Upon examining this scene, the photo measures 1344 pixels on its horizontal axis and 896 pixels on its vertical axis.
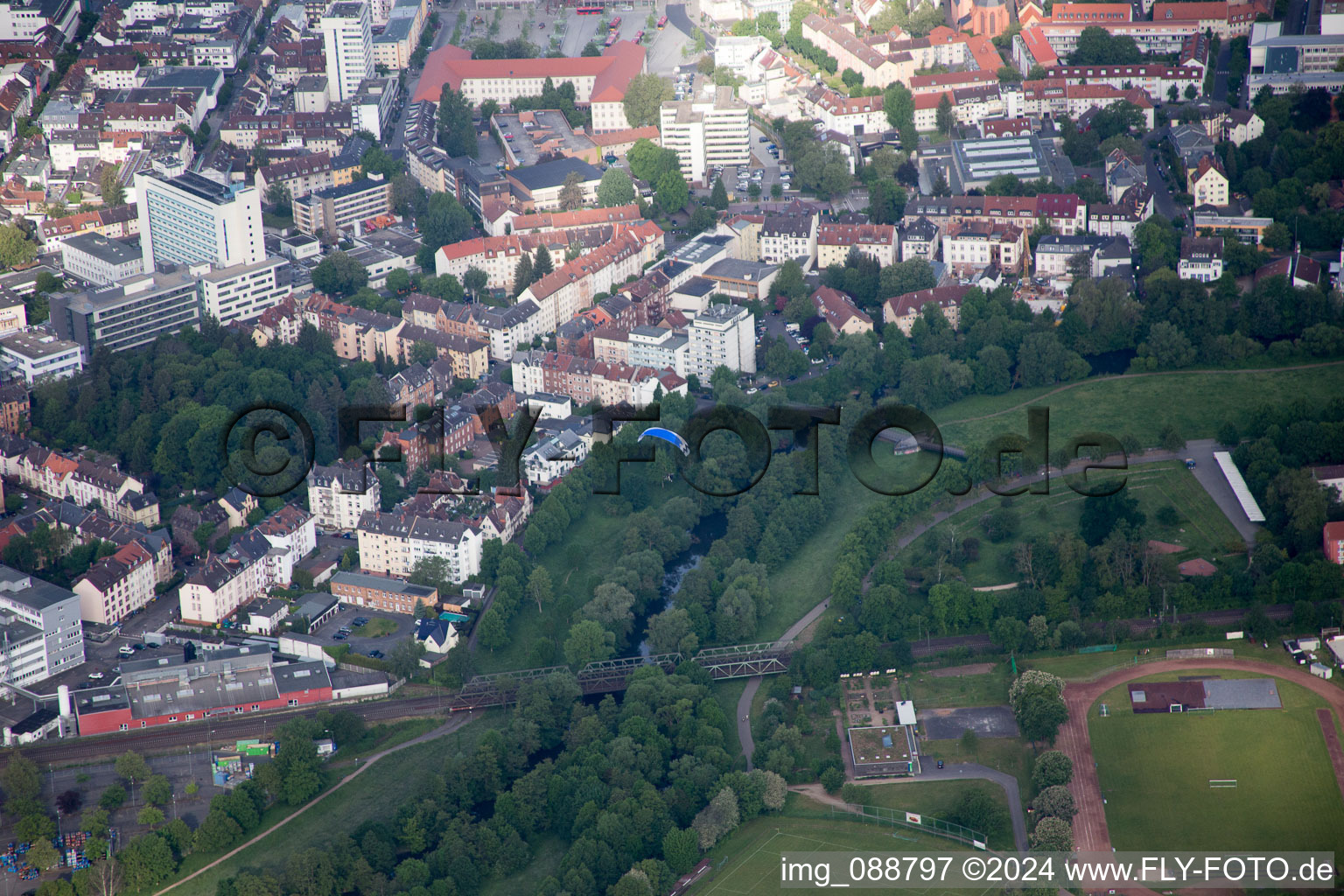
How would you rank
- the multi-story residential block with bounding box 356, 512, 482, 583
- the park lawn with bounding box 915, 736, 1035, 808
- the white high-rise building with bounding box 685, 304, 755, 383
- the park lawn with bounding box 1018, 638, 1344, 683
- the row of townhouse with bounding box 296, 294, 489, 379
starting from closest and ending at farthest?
the park lawn with bounding box 915, 736, 1035, 808 < the park lawn with bounding box 1018, 638, 1344, 683 < the multi-story residential block with bounding box 356, 512, 482, 583 < the white high-rise building with bounding box 685, 304, 755, 383 < the row of townhouse with bounding box 296, 294, 489, 379

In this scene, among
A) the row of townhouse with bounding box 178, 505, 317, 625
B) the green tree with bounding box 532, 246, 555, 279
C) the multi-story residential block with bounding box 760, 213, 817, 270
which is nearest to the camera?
the row of townhouse with bounding box 178, 505, 317, 625

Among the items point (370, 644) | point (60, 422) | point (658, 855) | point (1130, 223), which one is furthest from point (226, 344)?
point (1130, 223)

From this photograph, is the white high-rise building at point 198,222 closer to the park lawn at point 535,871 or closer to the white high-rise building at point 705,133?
the white high-rise building at point 705,133

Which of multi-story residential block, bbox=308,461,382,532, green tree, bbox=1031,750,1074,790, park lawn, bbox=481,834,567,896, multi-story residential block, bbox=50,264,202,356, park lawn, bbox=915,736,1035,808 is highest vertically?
multi-story residential block, bbox=50,264,202,356

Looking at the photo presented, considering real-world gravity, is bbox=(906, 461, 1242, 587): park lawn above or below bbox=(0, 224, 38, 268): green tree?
below

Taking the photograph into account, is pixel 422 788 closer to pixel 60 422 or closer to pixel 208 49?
pixel 60 422

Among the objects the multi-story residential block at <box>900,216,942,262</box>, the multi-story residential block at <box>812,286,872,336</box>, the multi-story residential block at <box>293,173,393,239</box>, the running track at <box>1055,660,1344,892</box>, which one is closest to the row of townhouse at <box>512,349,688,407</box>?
the multi-story residential block at <box>812,286,872,336</box>

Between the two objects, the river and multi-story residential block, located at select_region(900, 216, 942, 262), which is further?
multi-story residential block, located at select_region(900, 216, 942, 262)

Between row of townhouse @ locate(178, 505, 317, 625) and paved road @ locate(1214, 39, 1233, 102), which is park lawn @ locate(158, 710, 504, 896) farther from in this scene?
paved road @ locate(1214, 39, 1233, 102)
